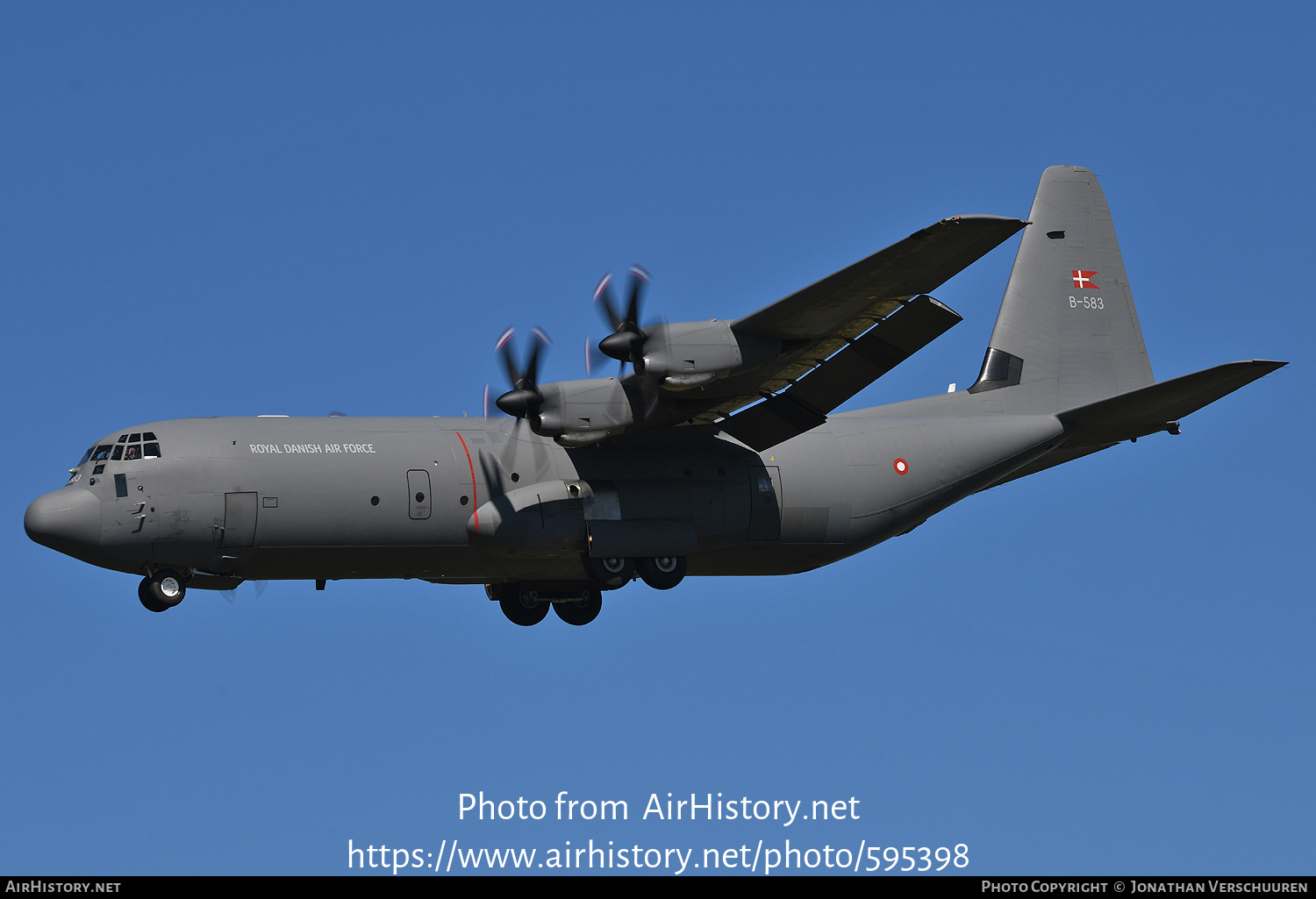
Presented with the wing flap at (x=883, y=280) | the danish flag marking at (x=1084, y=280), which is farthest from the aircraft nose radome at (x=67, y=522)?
the danish flag marking at (x=1084, y=280)

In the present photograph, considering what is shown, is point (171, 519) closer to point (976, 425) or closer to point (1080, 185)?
point (976, 425)

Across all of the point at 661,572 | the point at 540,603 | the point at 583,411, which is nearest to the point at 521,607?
the point at 540,603

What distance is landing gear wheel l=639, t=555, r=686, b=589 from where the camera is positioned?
77.4ft

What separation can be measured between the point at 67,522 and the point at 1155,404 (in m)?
15.9

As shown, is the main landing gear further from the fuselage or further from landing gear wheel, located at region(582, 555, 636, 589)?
landing gear wheel, located at region(582, 555, 636, 589)

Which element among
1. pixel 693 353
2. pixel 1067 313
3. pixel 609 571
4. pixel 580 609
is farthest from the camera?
pixel 1067 313

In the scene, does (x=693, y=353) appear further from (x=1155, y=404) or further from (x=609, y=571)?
(x=1155, y=404)

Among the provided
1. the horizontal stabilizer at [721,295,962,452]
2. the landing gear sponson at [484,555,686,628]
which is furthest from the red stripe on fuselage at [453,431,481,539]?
the horizontal stabilizer at [721,295,962,452]

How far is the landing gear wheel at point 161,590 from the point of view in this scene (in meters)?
21.9

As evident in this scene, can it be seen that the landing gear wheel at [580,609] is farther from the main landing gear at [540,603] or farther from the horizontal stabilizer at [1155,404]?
the horizontal stabilizer at [1155,404]

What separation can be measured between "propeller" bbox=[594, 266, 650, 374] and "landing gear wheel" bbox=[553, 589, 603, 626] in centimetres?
560

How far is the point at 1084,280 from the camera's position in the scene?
28.2 metres

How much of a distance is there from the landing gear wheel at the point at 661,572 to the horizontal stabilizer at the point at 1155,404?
7.13 metres

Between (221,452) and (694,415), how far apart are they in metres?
6.56
